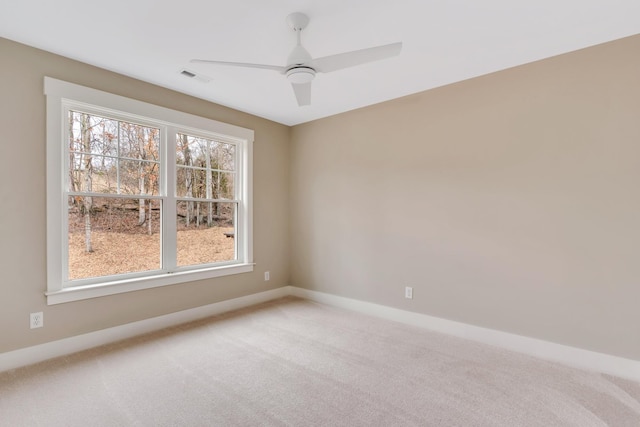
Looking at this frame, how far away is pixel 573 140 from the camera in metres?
2.50

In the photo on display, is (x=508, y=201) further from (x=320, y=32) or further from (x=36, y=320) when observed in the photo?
(x=36, y=320)

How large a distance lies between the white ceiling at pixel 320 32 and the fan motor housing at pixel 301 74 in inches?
15.2

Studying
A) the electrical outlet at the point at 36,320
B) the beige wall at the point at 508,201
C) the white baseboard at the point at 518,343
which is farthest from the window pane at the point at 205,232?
the white baseboard at the point at 518,343

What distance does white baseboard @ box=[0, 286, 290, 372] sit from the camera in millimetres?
2396

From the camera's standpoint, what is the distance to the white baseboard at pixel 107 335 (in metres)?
2.40

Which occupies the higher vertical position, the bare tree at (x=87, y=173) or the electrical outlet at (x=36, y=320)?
the bare tree at (x=87, y=173)

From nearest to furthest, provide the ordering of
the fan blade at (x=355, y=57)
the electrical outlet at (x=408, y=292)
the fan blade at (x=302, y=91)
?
the fan blade at (x=355, y=57) → the fan blade at (x=302, y=91) → the electrical outlet at (x=408, y=292)

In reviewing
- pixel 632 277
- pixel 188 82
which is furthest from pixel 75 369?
pixel 632 277

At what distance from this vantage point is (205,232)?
3.74 metres

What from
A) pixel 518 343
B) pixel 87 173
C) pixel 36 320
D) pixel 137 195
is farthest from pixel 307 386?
pixel 87 173

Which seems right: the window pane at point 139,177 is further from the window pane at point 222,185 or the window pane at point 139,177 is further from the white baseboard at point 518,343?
the white baseboard at point 518,343

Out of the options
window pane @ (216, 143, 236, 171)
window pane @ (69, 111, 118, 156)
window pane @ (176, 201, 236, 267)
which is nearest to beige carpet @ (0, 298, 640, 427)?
window pane @ (176, 201, 236, 267)

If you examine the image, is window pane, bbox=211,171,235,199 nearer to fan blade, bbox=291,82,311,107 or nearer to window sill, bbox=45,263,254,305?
window sill, bbox=45,263,254,305

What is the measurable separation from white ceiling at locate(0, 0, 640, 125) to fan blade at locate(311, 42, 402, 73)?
0.36 m
